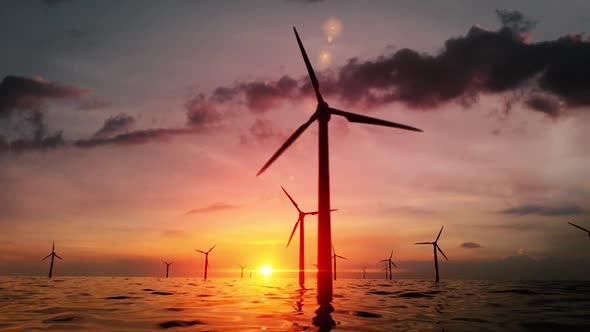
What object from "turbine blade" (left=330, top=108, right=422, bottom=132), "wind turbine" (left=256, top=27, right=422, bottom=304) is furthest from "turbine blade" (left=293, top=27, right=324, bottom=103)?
"turbine blade" (left=330, top=108, right=422, bottom=132)

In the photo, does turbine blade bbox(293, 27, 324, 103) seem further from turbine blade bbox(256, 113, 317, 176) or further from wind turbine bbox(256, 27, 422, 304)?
turbine blade bbox(256, 113, 317, 176)

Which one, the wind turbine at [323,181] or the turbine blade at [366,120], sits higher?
the turbine blade at [366,120]

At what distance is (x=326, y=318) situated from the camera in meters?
21.5

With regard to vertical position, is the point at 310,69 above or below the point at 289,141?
above

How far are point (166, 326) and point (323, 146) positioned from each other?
72.1ft

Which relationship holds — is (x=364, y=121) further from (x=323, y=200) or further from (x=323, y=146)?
(x=323, y=200)

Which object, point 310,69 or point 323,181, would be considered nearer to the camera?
point 323,181

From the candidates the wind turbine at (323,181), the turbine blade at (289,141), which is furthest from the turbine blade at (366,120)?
the turbine blade at (289,141)

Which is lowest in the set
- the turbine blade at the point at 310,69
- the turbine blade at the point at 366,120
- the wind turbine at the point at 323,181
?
the wind turbine at the point at 323,181

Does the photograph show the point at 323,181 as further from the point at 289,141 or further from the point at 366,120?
the point at 366,120

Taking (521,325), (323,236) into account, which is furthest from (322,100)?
(521,325)

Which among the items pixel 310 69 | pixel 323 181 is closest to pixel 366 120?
pixel 310 69

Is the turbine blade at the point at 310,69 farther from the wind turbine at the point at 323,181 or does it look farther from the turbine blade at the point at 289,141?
the turbine blade at the point at 289,141

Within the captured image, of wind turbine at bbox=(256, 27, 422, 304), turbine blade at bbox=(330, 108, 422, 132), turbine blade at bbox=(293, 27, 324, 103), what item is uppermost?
turbine blade at bbox=(293, 27, 324, 103)
